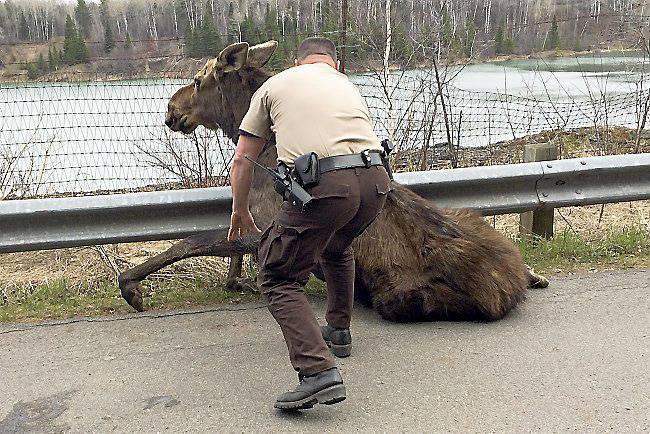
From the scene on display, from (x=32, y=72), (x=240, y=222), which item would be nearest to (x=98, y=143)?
(x=32, y=72)

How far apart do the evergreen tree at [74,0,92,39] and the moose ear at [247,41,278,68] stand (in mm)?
2425

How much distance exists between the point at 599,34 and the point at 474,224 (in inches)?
187

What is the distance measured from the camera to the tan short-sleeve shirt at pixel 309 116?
409 cm

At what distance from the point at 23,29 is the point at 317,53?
4.16 metres

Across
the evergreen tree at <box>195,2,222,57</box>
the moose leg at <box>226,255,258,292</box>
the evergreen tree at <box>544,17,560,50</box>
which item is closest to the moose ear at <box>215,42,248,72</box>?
the moose leg at <box>226,255,258,292</box>

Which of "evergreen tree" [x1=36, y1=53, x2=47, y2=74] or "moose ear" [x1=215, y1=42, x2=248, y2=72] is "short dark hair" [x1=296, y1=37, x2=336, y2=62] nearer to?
"moose ear" [x1=215, y1=42, x2=248, y2=72]

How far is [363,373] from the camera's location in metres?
4.57

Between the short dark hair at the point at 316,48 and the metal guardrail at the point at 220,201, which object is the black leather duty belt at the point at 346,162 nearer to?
the short dark hair at the point at 316,48

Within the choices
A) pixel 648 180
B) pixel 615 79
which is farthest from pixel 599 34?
pixel 648 180

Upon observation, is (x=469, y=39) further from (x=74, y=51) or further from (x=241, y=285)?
(x=241, y=285)

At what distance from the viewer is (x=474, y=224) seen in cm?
562

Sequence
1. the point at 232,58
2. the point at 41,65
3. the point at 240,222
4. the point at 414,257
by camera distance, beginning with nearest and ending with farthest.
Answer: the point at 240,222 → the point at 414,257 → the point at 232,58 → the point at 41,65

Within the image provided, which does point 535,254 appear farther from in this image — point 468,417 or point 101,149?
point 101,149

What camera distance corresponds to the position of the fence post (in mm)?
6871
